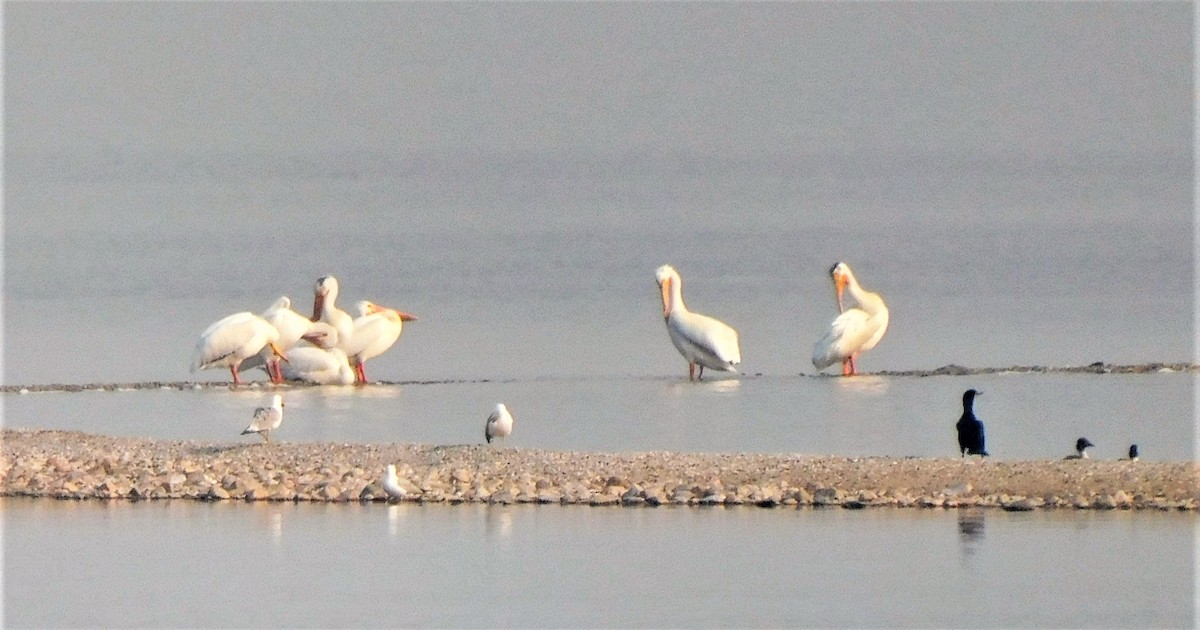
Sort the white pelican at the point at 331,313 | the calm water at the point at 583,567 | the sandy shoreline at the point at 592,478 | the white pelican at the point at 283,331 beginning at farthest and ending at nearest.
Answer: the white pelican at the point at 331,313, the white pelican at the point at 283,331, the sandy shoreline at the point at 592,478, the calm water at the point at 583,567

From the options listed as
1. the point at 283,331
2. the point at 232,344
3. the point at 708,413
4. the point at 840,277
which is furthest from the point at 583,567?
the point at 840,277

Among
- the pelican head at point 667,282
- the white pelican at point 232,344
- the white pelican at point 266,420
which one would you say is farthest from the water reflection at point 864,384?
the white pelican at point 266,420

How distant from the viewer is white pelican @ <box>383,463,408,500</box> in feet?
40.0

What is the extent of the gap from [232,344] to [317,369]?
0.63 m

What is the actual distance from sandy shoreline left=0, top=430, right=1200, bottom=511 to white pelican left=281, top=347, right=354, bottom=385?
505 centimetres

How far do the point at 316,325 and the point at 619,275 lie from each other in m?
12.0

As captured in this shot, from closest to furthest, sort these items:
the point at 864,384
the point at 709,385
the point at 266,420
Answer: the point at 266,420, the point at 864,384, the point at 709,385

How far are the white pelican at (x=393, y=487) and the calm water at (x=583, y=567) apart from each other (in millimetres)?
74

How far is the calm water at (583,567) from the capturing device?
32.5 ft

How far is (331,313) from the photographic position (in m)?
19.8

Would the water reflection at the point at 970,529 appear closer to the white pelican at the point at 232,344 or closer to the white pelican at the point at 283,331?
the white pelican at the point at 232,344

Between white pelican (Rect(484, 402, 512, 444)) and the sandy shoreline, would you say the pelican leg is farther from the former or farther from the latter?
the sandy shoreline

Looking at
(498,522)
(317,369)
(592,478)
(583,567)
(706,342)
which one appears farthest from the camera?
(706,342)

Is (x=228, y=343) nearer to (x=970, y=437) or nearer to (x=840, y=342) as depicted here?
(x=840, y=342)
